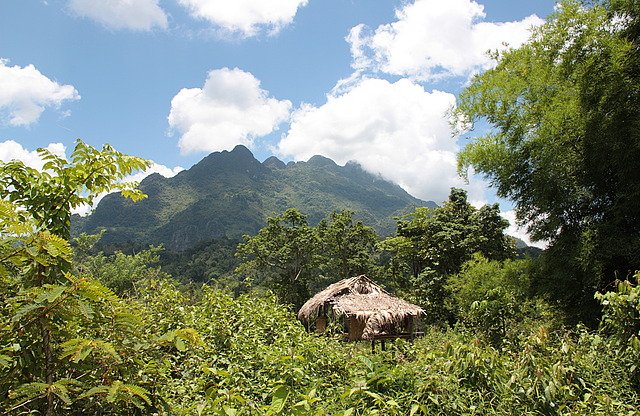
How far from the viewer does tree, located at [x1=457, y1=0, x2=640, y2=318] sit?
668 cm

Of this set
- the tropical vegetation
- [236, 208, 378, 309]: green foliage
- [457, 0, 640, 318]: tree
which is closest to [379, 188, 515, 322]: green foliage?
the tropical vegetation

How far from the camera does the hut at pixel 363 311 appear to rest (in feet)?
42.2

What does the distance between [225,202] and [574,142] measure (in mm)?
103129

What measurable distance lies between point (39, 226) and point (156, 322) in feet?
8.21

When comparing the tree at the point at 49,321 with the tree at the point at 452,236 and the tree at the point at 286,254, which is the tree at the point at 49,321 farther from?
the tree at the point at 286,254

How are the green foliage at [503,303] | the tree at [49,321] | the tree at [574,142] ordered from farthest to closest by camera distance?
the tree at [574,142]
the green foliage at [503,303]
the tree at [49,321]

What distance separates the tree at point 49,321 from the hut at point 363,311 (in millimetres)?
10468

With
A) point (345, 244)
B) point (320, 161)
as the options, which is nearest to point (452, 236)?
point (345, 244)

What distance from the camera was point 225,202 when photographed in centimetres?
10638

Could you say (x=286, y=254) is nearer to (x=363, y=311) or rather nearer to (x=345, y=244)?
(x=345, y=244)

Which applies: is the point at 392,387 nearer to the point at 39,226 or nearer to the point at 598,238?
the point at 39,226

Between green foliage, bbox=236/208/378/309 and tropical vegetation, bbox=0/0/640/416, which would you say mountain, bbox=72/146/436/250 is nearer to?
green foliage, bbox=236/208/378/309

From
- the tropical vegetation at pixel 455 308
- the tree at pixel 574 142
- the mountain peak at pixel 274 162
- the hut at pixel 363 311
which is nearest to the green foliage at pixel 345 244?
the tropical vegetation at pixel 455 308

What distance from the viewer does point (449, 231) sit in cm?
1805
